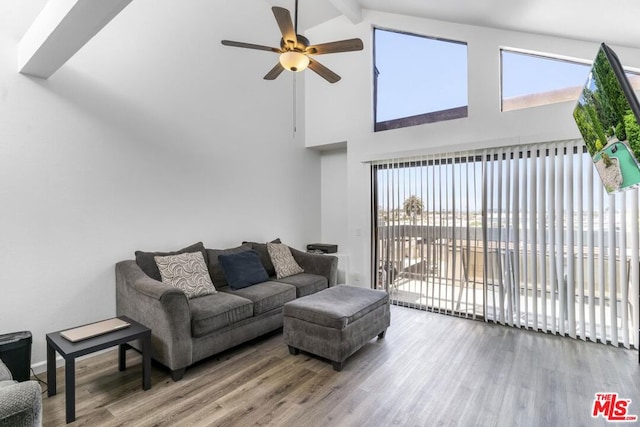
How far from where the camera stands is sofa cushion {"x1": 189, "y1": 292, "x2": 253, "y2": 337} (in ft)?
8.46

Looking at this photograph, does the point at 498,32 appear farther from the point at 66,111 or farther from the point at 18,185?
the point at 18,185

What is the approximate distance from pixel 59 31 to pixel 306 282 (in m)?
3.10

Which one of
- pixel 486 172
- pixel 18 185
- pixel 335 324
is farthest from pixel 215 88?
pixel 486 172

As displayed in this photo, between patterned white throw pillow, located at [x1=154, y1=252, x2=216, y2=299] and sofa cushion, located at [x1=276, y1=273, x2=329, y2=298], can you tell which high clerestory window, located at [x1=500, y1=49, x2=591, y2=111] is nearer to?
sofa cushion, located at [x1=276, y1=273, x2=329, y2=298]

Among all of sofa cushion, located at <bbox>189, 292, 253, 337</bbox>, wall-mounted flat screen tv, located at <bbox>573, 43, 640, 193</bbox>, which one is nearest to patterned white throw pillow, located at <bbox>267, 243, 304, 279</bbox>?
sofa cushion, located at <bbox>189, 292, 253, 337</bbox>

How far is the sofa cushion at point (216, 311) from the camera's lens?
8.46ft

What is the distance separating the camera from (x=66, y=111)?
2766 millimetres

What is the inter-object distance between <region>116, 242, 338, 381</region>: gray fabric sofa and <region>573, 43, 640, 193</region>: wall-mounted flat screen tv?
284cm

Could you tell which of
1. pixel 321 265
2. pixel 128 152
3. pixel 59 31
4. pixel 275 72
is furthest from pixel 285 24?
pixel 321 265

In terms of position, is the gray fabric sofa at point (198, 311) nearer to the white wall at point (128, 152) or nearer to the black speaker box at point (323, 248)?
the white wall at point (128, 152)

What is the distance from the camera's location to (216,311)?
8.87 feet

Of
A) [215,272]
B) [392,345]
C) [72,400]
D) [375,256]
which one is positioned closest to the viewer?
[72,400]

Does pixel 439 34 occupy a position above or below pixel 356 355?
above

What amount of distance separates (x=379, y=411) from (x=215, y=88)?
396 centimetres
